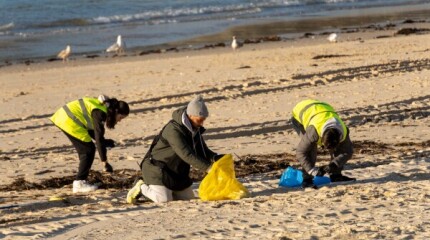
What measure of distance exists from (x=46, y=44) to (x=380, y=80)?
18.4m

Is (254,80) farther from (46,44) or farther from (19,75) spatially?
(46,44)

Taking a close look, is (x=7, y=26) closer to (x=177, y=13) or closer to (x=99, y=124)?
(x=177, y=13)

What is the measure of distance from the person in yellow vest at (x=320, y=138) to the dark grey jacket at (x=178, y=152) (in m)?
0.91

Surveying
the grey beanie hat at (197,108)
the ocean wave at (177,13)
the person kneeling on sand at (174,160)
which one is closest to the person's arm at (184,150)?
the person kneeling on sand at (174,160)

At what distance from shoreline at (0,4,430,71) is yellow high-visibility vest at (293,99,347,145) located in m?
17.9

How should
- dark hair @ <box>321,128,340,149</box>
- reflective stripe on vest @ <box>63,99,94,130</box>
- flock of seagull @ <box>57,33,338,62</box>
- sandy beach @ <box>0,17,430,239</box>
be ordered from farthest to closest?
flock of seagull @ <box>57,33,338,62</box>, reflective stripe on vest @ <box>63,99,94,130</box>, dark hair @ <box>321,128,340,149</box>, sandy beach @ <box>0,17,430,239</box>

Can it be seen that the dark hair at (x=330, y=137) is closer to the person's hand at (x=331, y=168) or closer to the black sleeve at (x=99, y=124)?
the person's hand at (x=331, y=168)

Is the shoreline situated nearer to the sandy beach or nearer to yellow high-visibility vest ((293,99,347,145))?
the sandy beach

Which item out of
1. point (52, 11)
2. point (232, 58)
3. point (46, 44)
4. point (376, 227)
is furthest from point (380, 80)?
point (52, 11)

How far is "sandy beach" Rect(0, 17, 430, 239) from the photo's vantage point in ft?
24.1

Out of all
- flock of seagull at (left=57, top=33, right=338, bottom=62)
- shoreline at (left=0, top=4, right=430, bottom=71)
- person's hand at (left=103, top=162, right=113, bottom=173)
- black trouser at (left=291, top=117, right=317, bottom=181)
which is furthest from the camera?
shoreline at (left=0, top=4, right=430, bottom=71)

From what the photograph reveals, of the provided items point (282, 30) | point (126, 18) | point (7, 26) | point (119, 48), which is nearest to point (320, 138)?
point (119, 48)

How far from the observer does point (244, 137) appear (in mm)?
13125

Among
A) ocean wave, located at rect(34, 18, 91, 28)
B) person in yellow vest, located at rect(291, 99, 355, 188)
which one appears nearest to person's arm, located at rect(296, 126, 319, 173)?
person in yellow vest, located at rect(291, 99, 355, 188)
